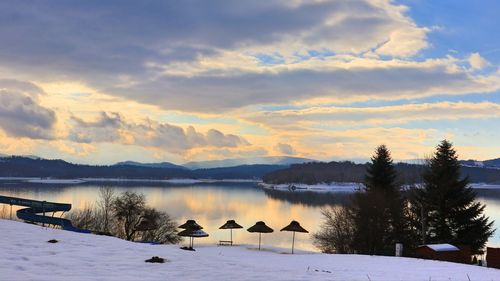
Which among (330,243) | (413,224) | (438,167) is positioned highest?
(438,167)

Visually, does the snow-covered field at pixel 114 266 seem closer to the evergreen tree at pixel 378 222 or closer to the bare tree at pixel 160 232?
the evergreen tree at pixel 378 222

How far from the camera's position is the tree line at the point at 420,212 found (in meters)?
32.0

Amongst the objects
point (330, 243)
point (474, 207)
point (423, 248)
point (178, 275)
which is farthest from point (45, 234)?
point (330, 243)

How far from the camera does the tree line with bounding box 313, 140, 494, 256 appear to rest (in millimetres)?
32031

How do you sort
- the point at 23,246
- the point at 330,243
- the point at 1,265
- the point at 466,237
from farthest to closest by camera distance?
the point at 330,243, the point at 466,237, the point at 23,246, the point at 1,265

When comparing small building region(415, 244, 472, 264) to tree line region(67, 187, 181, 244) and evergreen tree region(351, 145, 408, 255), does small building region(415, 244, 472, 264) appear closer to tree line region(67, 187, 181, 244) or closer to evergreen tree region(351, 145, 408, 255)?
evergreen tree region(351, 145, 408, 255)

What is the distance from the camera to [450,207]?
107 ft

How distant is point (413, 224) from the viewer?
36.6 meters

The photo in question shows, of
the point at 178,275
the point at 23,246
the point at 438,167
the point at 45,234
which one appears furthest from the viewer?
the point at 438,167

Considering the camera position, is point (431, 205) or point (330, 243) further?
point (330, 243)

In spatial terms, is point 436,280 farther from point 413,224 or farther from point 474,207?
point 413,224

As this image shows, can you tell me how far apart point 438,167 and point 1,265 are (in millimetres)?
31967

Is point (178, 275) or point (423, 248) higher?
point (178, 275)

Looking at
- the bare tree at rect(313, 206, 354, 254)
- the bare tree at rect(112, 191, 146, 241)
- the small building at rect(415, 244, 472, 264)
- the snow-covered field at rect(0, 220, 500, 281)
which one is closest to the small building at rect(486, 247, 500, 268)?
the small building at rect(415, 244, 472, 264)
